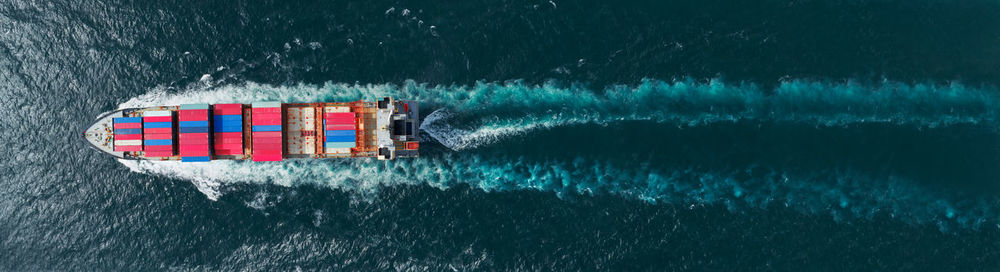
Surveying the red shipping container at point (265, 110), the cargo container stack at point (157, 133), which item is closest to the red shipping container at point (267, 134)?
the red shipping container at point (265, 110)

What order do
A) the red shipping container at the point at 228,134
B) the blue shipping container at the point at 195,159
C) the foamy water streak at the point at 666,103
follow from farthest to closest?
the foamy water streak at the point at 666,103, the red shipping container at the point at 228,134, the blue shipping container at the point at 195,159

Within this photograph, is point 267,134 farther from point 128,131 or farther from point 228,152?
point 128,131

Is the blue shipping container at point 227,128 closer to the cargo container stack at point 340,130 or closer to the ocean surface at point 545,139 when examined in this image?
the ocean surface at point 545,139

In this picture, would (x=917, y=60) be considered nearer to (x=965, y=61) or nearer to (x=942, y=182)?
(x=965, y=61)

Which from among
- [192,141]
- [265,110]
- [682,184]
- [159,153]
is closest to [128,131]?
[159,153]

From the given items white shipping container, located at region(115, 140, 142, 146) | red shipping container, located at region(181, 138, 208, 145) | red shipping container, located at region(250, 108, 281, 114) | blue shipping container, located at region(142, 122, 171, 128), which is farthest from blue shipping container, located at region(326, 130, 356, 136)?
white shipping container, located at region(115, 140, 142, 146)

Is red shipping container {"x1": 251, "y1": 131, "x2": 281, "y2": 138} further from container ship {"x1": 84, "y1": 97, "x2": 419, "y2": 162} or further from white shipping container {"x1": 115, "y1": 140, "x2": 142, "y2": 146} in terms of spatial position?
white shipping container {"x1": 115, "y1": 140, "x2": 142, "y2": 146}
